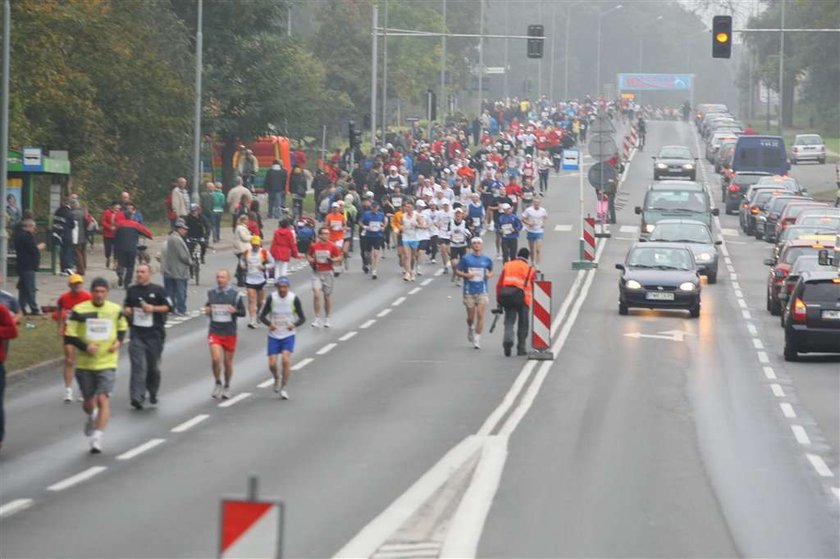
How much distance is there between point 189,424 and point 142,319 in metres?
1.60

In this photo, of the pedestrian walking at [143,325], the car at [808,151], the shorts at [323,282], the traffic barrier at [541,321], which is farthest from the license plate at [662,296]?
the car at [808,151]

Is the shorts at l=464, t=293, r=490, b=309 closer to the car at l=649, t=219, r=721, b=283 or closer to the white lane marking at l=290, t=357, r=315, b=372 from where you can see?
the white lane marking at l=290, t=357, r=315, b=372

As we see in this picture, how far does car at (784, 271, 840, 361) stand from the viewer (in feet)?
97.3

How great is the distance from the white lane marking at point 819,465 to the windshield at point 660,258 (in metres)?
17.3

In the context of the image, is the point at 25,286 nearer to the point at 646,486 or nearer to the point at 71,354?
the point at 71,354

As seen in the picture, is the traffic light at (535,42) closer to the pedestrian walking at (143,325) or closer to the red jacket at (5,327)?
the pedestrian walking at (143,325)

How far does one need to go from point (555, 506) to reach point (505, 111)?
92.3 m

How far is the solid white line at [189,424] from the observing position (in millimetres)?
21625

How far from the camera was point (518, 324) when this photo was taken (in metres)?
29.7

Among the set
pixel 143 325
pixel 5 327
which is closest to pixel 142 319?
pixel 143 325

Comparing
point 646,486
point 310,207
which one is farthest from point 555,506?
point 310,207

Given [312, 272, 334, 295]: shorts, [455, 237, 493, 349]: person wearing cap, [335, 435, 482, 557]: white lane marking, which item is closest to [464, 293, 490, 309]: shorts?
[455, 237, 493, 349]: person wearing cap

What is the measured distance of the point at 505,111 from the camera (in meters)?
108

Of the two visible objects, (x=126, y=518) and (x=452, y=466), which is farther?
(x=452, y=466)
